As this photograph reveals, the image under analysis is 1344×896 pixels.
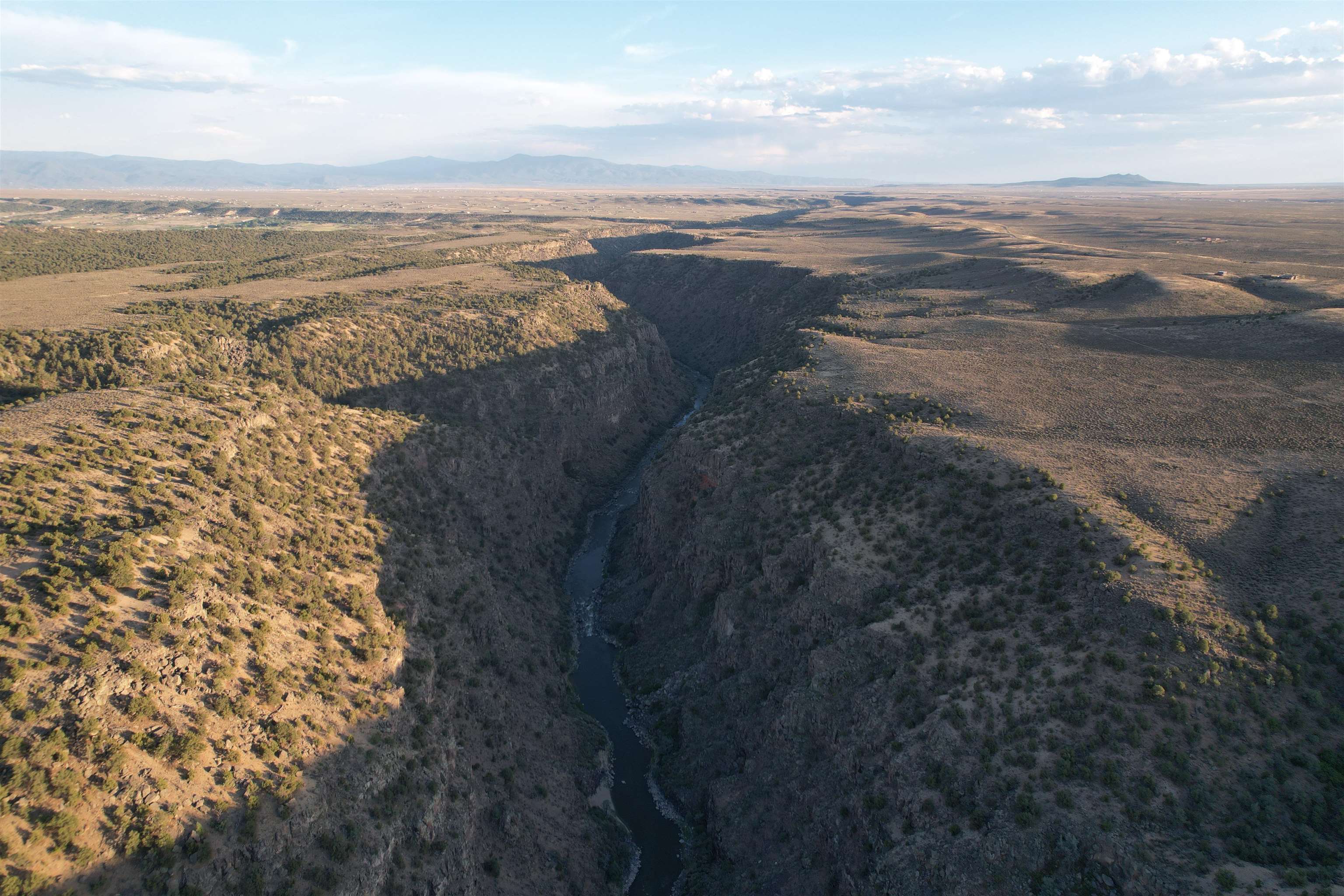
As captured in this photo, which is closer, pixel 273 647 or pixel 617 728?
pixel 273 647

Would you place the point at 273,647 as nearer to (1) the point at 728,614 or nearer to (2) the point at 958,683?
(1) the point at 728,614

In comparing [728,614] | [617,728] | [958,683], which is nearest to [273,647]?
[617,728]

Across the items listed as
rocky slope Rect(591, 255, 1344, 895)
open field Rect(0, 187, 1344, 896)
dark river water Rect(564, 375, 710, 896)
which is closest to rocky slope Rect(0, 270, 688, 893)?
open field Rect(0, 187, 1344, 896)

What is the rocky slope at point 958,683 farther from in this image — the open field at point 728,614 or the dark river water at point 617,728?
the dark river water at point 617,728

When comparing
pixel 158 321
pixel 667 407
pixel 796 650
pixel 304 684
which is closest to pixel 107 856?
pixel 304 684

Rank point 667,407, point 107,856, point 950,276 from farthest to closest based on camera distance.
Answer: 1. point 950,276
2. point 667,407
3. point 107,856

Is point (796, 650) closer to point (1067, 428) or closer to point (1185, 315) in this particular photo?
point (1067, 428)
